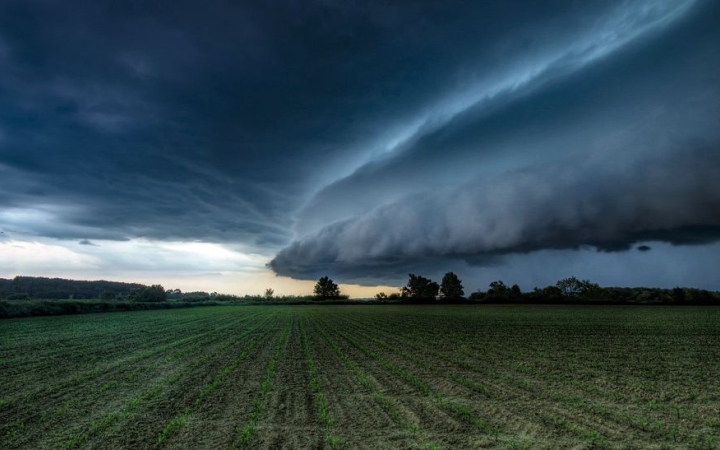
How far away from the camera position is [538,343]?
31.5 meters

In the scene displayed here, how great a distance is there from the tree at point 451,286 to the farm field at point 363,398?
168 meters

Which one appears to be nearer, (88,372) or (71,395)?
(71,395)

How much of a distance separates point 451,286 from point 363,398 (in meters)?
187

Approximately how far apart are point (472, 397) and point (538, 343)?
65.8ft

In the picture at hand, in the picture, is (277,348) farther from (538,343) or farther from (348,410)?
(538,343)

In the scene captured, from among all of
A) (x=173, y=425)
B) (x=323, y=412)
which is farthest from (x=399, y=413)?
(x=173, y=425)

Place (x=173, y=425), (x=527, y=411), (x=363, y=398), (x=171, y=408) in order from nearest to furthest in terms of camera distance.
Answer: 1. (x=173, y=425)
2. (x=527, y=411)
3. (x=171, y=408)
4. (x=363, y=398)

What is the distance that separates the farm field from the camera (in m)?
10.8

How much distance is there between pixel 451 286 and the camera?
636ft

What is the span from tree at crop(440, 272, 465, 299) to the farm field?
550 feet

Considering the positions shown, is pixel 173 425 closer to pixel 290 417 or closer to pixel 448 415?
pixel 290 417

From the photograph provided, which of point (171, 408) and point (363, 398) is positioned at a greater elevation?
point (363, 398)

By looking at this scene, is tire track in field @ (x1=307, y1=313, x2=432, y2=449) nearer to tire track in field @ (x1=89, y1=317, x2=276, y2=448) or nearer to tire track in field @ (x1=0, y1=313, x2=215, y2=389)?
tire track in field @ (x1=89, y1=317, x2=276, y2=448)

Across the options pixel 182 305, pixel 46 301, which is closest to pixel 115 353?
pixel 46 301
